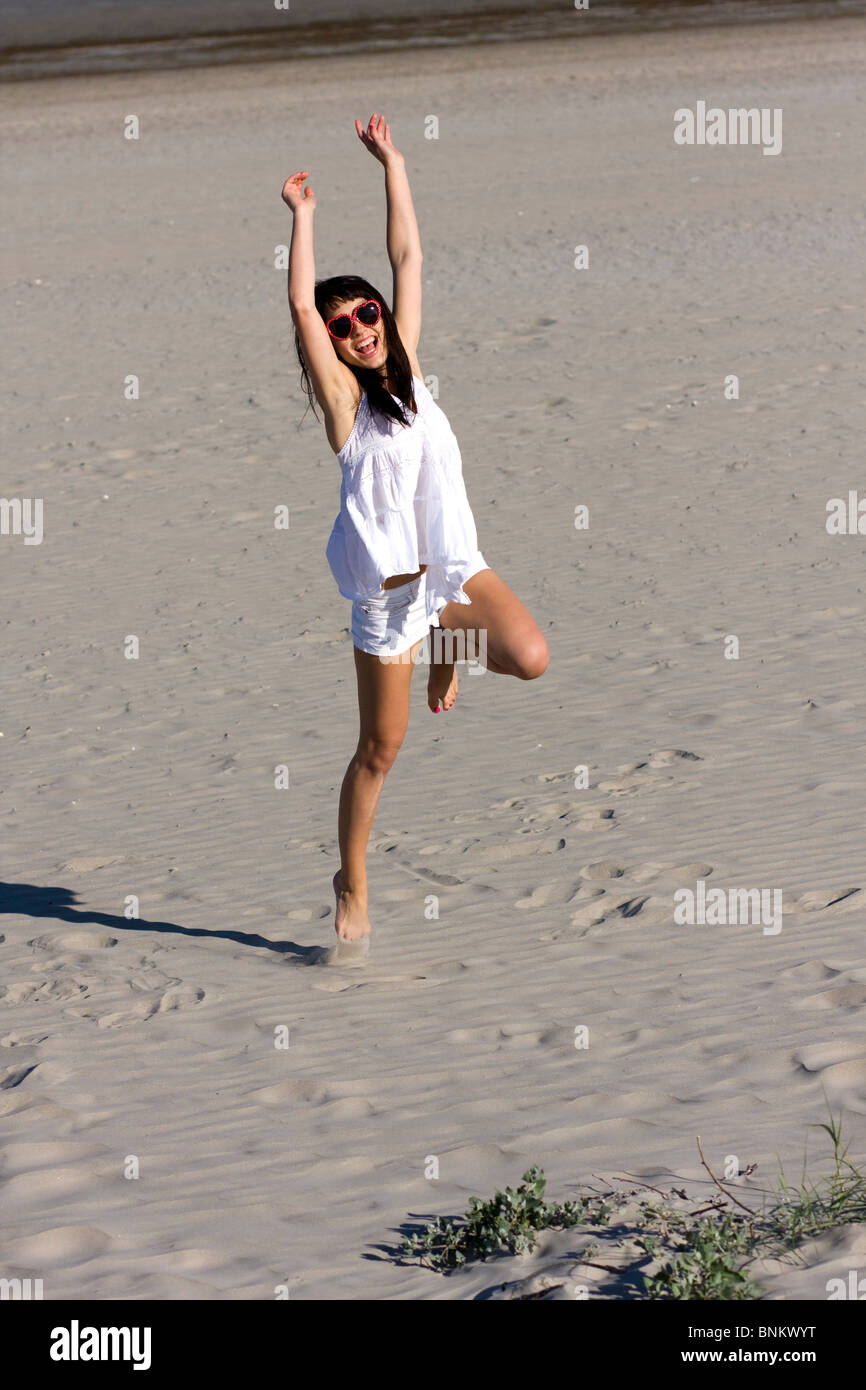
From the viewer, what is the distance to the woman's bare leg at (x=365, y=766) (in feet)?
15.5

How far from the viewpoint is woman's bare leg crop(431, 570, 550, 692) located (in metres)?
4.62

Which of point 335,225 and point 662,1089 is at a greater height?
point 335,225

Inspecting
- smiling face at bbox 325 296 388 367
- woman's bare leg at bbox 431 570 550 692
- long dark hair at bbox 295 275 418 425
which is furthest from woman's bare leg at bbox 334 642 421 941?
smiling face at bbox 325 296 388 367

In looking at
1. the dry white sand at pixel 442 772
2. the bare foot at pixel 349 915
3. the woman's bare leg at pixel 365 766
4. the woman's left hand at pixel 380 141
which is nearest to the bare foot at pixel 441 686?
the woman's bare leg at pixel 365 766

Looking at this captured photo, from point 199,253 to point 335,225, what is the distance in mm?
1543

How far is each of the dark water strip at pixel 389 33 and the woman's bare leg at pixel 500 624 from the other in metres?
25.4

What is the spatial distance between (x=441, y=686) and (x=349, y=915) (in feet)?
2.77

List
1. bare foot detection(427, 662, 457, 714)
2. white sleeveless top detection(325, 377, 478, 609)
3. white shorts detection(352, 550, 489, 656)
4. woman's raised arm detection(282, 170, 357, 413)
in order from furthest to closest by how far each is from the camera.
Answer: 1. bare foot detection(427, 662, 457, 714)
2. white shorts detection(352, 550, 489, 656)
3. white sleeveless top detection(325, 377, 478, 609)
4. woman's raised arm detection(282, 170, 357, 413)

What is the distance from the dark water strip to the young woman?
25.2 m

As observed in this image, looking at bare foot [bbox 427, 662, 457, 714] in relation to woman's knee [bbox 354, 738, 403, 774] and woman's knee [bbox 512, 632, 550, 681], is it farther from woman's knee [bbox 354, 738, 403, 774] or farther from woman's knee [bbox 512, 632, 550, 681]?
woman's knee [bbox 512, 632, 550, 681]

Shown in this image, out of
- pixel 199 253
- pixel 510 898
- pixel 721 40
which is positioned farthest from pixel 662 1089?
pixel 721 40

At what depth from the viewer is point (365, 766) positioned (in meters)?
4.93
